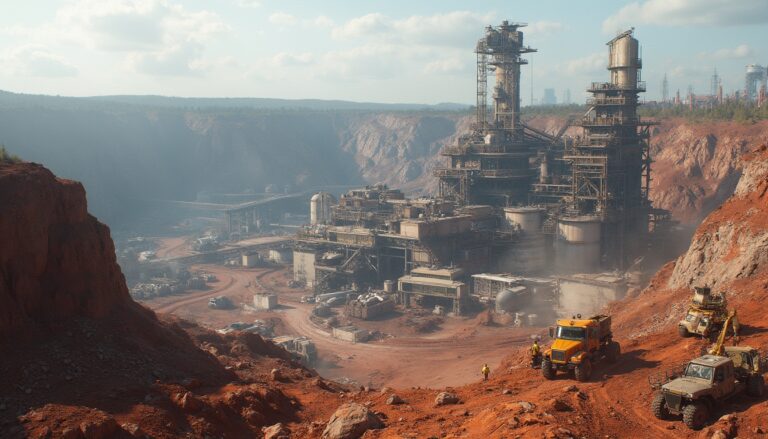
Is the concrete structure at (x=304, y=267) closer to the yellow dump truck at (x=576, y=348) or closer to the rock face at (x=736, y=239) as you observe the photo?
the rock face at (x=736, y=239)

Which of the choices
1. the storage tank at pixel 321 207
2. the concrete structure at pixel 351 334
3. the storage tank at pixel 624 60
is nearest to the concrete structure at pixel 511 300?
the concrete structure at pixel 351 334

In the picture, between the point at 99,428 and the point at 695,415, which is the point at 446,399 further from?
the point at 99,428

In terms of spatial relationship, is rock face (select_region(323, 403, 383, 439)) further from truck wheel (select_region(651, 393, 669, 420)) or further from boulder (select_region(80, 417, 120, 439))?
truck wheel (select_region(651, 393, 669, 420))

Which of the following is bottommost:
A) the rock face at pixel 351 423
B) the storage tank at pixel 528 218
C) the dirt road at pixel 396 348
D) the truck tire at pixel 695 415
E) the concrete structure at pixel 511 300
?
the dirt road at pixel 396 348

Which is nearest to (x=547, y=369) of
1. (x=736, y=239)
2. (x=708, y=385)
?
(x=708, y=385)

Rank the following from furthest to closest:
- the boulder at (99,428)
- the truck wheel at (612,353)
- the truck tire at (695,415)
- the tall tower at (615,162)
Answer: the tall tower at (615,162), the truck wheel at (612,353), the boulder at (99,428), the truck tire at (695,415)
